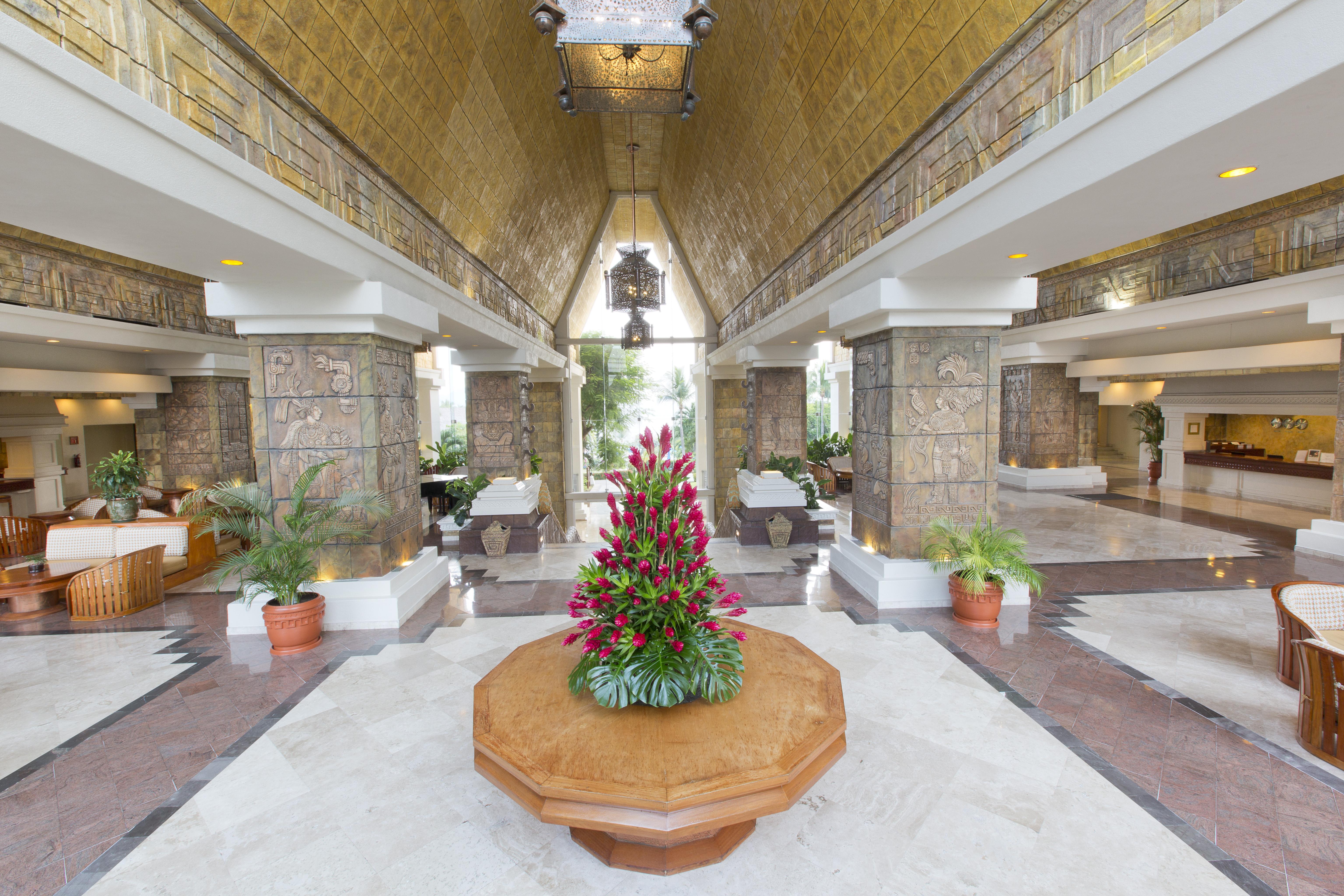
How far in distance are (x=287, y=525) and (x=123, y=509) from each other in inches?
139

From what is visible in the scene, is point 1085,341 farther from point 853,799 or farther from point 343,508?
point 343,508

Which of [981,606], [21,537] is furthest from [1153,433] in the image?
[21,537]

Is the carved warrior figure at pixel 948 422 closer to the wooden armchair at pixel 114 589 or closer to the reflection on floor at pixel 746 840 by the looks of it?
the reflection on floor at pixel 746 840

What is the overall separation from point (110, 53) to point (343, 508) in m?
3.28

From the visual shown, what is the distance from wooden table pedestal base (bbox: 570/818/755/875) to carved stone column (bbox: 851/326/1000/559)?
12.1 ft

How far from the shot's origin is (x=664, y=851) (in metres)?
2.38

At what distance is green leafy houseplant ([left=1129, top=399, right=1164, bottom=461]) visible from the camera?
13.0m

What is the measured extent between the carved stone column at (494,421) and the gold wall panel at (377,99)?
4.68 feet

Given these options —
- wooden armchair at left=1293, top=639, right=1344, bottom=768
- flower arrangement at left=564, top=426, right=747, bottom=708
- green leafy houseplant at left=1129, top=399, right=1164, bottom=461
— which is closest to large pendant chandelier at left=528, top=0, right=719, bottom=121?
flower arrangement at left=564, top=426, right=747, bottom=708

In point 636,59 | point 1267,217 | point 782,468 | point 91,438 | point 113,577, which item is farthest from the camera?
point 91,438

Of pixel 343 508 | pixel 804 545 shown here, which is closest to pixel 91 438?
pixel 343 508

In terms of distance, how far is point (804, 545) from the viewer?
26.2 ft

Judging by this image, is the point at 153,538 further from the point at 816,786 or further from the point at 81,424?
the point at 81,424

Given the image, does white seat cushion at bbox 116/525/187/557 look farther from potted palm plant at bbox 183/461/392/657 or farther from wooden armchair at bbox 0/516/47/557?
wooden armchair at bbox 0/516/47/557
